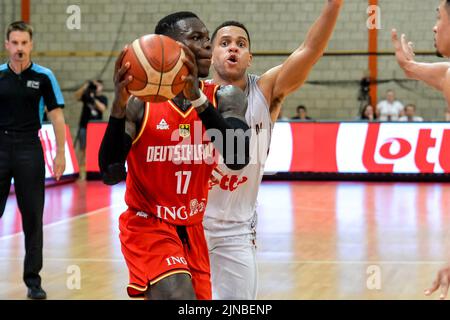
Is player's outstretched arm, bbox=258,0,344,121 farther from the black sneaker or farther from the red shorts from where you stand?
the black sneaker

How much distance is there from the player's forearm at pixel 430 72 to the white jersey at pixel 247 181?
93 cm

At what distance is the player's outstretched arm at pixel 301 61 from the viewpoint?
495 cm

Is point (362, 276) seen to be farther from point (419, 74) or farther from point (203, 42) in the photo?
point (203, 42)

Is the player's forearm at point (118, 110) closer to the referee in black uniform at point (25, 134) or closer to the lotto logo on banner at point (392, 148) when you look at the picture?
the referee in black uniform at point (25, 134)

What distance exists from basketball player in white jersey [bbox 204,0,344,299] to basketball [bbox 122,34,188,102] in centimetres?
131

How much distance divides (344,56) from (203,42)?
17174mm

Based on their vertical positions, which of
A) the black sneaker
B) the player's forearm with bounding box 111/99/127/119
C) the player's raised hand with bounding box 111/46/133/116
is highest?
the player's raised hand with bounding box 111/46/133/116

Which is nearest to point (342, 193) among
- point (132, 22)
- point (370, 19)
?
point (370, 19)

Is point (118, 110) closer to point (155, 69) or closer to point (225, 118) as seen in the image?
point (155, 69)

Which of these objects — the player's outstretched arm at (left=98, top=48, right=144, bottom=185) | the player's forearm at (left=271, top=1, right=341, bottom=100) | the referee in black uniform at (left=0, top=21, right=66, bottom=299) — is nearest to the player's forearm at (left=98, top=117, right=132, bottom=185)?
the player's outstretched arm at (left=98, top=48, right=144, bottom=185)

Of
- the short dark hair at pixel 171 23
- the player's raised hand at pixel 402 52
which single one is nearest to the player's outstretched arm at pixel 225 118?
the short dark hair at pixel 171 23

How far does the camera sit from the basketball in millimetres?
3885

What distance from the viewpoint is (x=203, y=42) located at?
4406mm
